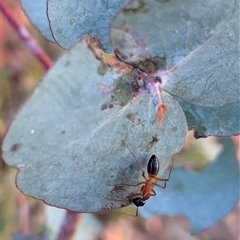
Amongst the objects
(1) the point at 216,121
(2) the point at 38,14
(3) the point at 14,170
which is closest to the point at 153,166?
(1) the point at 216,121

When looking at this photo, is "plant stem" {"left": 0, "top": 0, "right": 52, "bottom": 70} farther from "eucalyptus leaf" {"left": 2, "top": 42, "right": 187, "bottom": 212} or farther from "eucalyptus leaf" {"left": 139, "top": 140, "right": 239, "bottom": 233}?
"eucalyptus leaf" {"left": 2, "top": 42, "right": 187, "bottom": 212}

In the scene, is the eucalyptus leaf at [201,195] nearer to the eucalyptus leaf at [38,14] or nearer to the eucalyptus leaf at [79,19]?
the eucalyptus leaf at [38,14]

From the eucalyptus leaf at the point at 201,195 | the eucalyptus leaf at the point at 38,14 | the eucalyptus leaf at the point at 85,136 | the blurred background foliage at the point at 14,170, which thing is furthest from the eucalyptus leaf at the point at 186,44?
the blurred background foliage at the point at 14,170

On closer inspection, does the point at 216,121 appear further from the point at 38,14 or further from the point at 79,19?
the point at 38,14

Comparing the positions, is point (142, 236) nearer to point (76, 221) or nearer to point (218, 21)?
point (76, 221)

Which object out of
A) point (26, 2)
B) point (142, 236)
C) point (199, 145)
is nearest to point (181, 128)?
point (26, 2)

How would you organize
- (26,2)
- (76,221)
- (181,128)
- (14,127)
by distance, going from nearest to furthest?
1. (14,127)
2. (181,128)
3. (26,2)
4. (76,221)
